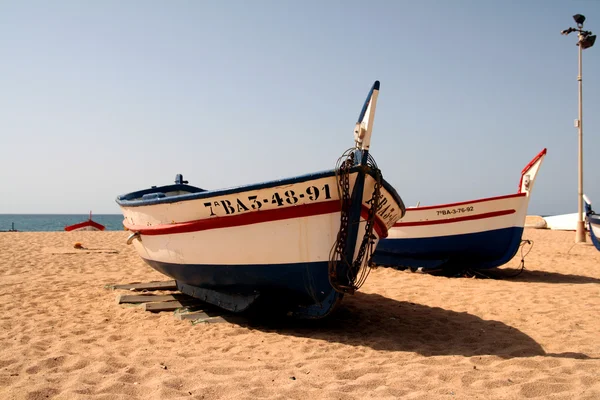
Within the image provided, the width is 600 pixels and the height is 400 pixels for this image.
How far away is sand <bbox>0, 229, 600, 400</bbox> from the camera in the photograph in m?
3.19

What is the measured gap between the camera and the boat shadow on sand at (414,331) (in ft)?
14.5

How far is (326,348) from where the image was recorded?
441 cm

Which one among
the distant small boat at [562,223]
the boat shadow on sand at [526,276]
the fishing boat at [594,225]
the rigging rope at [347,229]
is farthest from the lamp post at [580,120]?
the rigging rope at [347,229]

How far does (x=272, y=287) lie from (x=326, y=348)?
900mm

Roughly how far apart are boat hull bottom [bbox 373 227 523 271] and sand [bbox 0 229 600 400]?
143 centimetres

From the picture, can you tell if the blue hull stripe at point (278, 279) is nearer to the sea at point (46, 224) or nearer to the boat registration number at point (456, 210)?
the boat registration number at point (456, 210)

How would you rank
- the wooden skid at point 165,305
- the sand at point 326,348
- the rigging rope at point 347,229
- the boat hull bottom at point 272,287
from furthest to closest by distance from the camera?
the wooden skid at point 165,305, the boat hull bottom at point 272,287, the rigging rope at point 347,229, the sand at point 326,348

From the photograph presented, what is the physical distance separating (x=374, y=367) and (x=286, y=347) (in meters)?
1.01

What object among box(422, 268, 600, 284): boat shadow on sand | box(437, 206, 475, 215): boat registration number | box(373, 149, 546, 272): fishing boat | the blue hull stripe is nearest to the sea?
box(373, 149, 546, 272): fishing boat

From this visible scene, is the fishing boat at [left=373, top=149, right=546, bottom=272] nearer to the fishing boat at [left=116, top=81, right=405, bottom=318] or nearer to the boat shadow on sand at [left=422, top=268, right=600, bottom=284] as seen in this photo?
the boat shadow on sand at [left=422, top=268, right=600, bottom=284]

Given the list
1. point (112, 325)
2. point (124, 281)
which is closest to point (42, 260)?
point (124, 281)

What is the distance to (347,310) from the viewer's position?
6.22m

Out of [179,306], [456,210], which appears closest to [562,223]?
[456,210]

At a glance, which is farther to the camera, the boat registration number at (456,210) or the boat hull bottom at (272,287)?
the boat registration number at (456,210)
